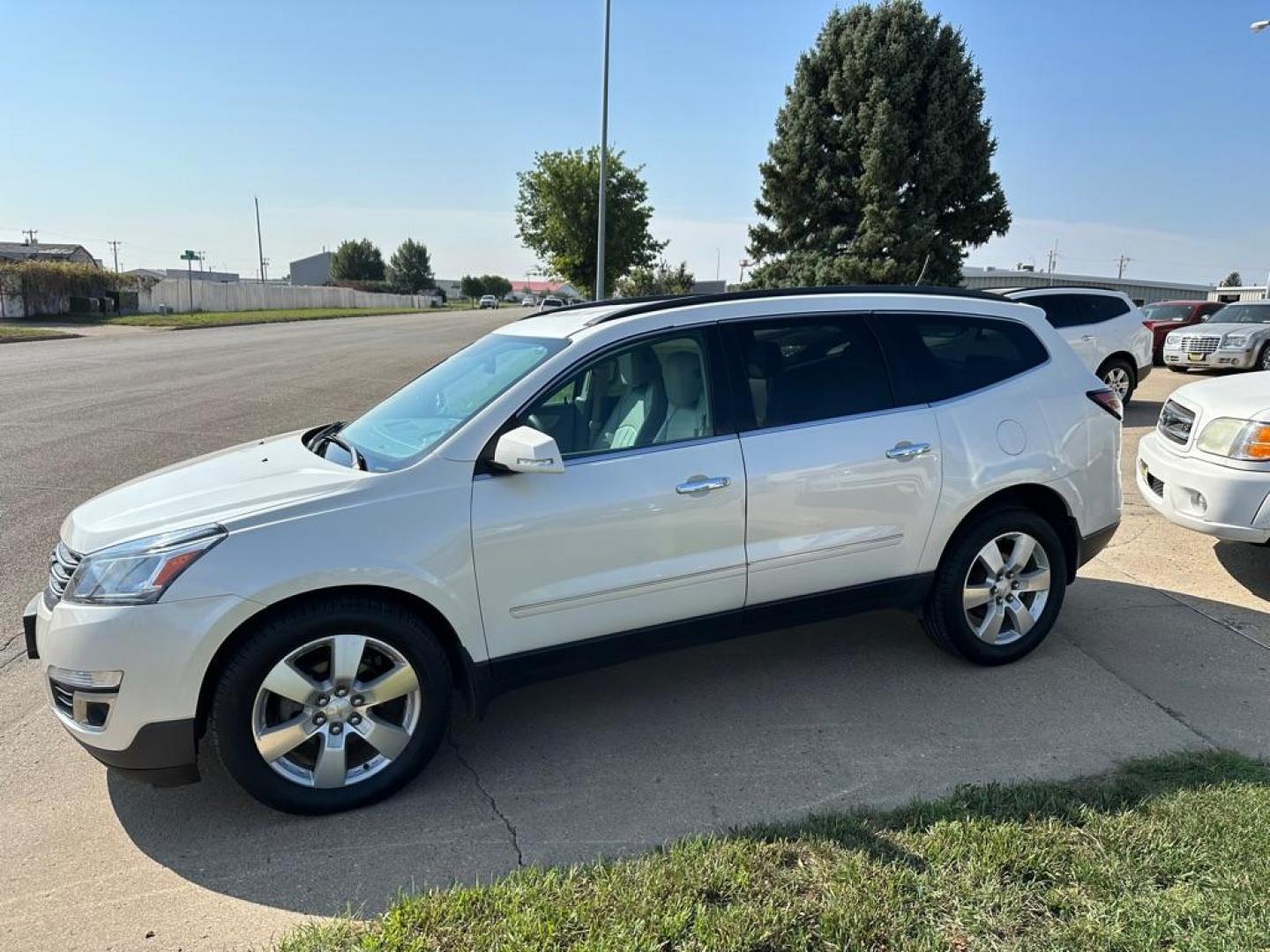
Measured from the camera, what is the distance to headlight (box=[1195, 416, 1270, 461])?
475 cm

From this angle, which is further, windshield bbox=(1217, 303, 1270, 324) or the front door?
windshield bbox=(1217, 303, 1270, 324)

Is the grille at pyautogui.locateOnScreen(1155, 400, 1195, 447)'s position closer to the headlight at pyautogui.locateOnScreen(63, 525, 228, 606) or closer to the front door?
the front door

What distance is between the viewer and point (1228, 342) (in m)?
16.2

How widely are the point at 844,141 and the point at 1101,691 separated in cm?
2241

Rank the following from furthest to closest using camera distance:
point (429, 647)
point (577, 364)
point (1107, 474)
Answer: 1. point (1107, 474)
2. point (577, 364)
3. point (429, 647)

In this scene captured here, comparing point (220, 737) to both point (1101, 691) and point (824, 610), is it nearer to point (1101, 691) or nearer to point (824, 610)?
point (824, 610)

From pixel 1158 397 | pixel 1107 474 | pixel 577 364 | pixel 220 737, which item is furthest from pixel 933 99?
pixel 220 737

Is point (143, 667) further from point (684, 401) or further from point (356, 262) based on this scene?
point (356, 262)

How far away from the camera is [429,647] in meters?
3.04

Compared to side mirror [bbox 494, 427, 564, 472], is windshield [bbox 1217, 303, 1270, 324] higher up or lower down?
higher up

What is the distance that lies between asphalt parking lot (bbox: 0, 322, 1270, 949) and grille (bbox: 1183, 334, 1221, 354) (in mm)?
13225

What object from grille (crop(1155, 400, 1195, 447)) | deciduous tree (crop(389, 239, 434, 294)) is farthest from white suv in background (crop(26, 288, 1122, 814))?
deciduous tree (crop(389, 239, 434, 294))

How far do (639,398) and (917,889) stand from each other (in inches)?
80.9

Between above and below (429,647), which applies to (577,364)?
above
